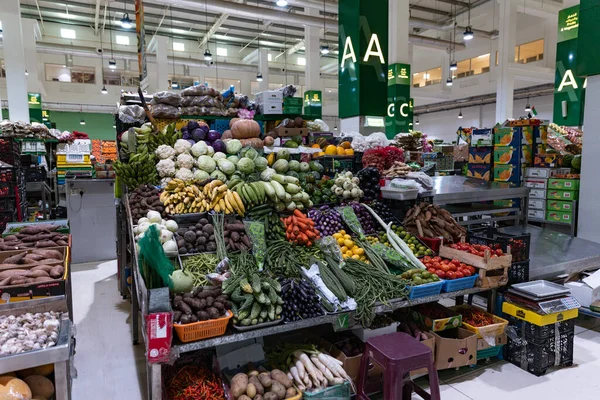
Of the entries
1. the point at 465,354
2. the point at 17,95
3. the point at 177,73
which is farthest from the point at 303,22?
the point at 465,354

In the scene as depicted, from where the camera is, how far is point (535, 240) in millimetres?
5430

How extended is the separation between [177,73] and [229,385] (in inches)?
897

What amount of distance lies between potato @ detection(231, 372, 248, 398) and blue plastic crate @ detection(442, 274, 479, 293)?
182 cm

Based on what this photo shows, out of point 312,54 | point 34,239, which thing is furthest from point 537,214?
point 312,54

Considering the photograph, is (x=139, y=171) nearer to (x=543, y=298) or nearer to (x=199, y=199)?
(x=199, y=199)

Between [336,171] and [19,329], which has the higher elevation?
[336,171]

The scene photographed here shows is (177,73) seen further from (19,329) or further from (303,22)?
(19,329)

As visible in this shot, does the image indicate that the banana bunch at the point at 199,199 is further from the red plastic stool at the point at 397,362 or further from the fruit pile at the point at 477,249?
the fruit pile at the point at 477,249

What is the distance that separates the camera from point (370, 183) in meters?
4.62

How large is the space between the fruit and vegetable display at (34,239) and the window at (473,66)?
847 inches

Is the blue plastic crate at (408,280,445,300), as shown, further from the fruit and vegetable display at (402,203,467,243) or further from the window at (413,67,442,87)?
the window at (413,67,442,87)

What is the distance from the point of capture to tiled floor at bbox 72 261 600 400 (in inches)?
124

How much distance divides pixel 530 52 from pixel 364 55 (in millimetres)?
14609

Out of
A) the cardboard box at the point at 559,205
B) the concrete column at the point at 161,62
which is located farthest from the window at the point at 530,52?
the concrete column at the point at 161,62
